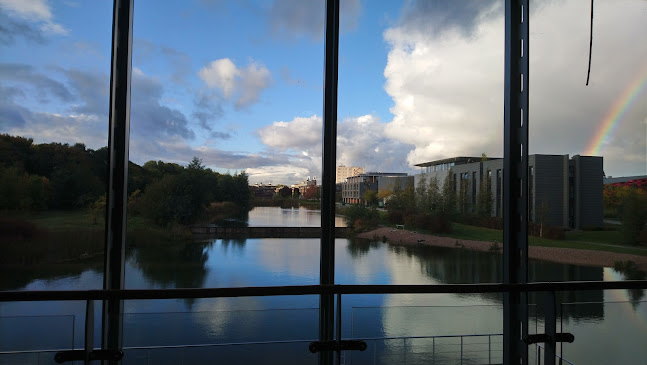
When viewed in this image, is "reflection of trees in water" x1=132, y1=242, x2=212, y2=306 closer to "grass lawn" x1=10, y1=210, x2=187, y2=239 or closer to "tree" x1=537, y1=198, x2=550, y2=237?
"grass lawn" x1=10, y1=210, x2=187, y2=239

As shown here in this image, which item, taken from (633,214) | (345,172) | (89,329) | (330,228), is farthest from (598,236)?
(89,329)

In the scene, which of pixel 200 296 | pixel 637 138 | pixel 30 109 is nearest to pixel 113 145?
pixel 30 109

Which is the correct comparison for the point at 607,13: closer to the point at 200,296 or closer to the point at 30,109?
the point at 200,296

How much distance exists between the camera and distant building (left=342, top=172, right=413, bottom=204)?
242 cm

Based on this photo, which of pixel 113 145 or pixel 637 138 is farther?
pixel 637 138

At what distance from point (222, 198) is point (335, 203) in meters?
0.79

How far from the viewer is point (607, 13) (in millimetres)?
2955

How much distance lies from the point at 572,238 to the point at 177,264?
2.92 meters

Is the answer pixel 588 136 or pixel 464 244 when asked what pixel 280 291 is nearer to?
pixel 464 244

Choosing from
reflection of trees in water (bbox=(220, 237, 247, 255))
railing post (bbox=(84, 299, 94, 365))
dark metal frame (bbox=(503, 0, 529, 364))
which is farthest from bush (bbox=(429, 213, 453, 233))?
railing post (bbox=(84, 299, 94, 365))

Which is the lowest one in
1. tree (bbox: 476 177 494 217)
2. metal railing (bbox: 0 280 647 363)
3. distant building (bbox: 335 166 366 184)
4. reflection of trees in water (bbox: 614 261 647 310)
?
reflection of trees in water (bbox: 614 261 647 310)

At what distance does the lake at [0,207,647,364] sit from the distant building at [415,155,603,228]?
1.33 feet

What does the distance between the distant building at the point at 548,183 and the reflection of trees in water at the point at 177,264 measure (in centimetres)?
161

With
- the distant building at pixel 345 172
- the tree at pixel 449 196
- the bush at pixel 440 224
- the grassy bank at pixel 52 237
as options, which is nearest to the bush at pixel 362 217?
the distant building at pixel 345 172
